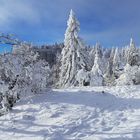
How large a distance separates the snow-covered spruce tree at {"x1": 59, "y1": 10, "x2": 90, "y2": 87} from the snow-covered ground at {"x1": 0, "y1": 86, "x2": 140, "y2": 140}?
1009 inches

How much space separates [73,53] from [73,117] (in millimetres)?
30653

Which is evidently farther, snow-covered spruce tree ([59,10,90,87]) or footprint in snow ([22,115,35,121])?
snow-covered spruce tree ([59,10,90,87])

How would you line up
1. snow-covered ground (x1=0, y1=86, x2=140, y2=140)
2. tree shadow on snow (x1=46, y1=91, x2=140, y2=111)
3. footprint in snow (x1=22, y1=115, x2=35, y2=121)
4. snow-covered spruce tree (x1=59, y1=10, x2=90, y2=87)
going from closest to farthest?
snow-covered ground (x1=0, y1=86, x2=140, y2=140)
footprint in snow (x1=22, y1=115, x2=35, y2=121)
tree shadow on snow (x1=46, y1=91, x2=140, y2=111)
snow-covered spruce tree (x1=59, y1=10, x2=90, y2=87)

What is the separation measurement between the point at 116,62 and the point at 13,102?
93.8 meters

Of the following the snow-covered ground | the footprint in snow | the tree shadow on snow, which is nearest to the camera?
the snow-covered ground

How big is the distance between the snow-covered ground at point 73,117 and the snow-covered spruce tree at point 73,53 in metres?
25.6

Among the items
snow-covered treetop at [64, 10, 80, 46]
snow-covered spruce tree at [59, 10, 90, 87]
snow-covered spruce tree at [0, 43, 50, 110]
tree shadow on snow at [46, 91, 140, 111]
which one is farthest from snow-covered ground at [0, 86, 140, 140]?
snow-covered treetop at [64, 10, 80, 46]

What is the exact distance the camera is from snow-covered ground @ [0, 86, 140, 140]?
41.4 ft

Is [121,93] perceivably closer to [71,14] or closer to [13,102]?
[13,102]

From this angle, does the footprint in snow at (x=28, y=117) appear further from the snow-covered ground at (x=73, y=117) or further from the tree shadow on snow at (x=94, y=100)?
the tree shadow on snow at (x=94, y=100)

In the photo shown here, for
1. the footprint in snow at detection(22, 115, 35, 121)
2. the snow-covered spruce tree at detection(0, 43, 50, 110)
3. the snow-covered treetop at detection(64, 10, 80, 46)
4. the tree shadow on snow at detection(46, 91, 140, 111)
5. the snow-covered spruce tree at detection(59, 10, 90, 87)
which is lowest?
the footprint in snow at detection(22, 115, 35, 121)

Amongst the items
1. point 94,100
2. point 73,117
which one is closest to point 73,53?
point 94,100

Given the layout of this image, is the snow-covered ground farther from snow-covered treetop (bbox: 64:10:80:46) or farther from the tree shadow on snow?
snow-covered treetop (bbox: 64:10:80:46)

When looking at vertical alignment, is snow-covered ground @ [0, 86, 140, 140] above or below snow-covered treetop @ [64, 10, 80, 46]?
below
